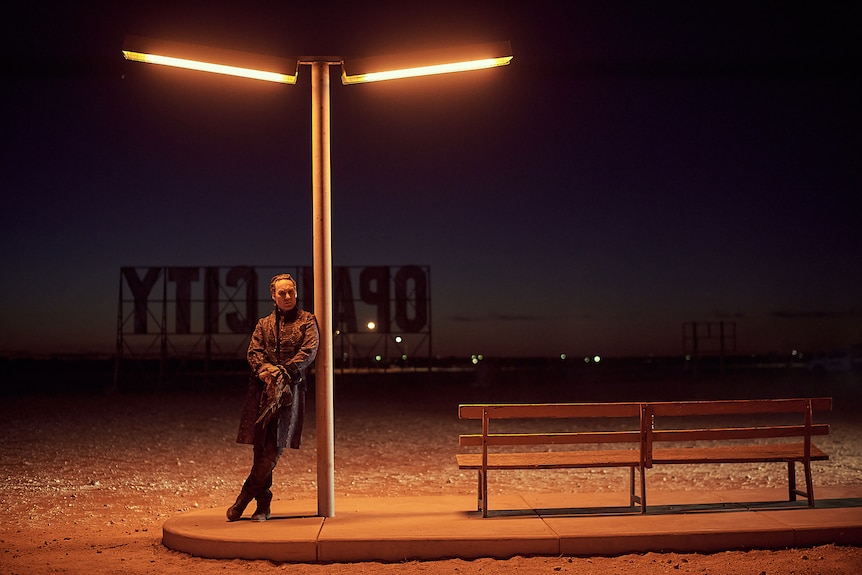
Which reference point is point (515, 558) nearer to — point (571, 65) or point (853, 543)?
point (853, 543)

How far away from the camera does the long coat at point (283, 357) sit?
6.62 meters

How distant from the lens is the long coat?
662 cm

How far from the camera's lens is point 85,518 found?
7828mm

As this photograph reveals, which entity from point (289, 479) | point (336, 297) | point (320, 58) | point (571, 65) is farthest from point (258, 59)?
point (336, 297)

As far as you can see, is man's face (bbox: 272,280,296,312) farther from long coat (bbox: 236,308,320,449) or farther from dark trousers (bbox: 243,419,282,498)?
dark trousers (bbox: 243,419,282,498)

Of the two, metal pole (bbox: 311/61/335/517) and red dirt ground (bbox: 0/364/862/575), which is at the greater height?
metal pole (bbox: 311/61/335/517)

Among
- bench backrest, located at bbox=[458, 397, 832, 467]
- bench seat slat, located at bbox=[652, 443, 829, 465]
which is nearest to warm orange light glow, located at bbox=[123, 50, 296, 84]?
bench backrest, located at bbox=[458, 397, 832, 467]

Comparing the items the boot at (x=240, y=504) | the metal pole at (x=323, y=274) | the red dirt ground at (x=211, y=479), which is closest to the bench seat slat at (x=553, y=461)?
the red dirt ground at (x=211, y=479)

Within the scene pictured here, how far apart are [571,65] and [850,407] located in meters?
14.5

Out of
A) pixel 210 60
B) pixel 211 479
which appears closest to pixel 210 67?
pixel 210 60

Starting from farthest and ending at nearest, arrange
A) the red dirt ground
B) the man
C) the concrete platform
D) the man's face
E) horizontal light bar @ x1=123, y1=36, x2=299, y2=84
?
the man's face < the man < horizontal light bar @ x1=123, y1=36, x2=299, y2=84 < the concrete platform < the red dirt ground

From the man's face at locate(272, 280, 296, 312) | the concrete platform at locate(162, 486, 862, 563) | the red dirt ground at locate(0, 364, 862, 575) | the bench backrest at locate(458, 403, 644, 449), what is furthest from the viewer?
the man's face at locate(272, 280, 296, 312)

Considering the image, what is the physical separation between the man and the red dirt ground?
828 millimetres

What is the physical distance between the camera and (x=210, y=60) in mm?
6617
